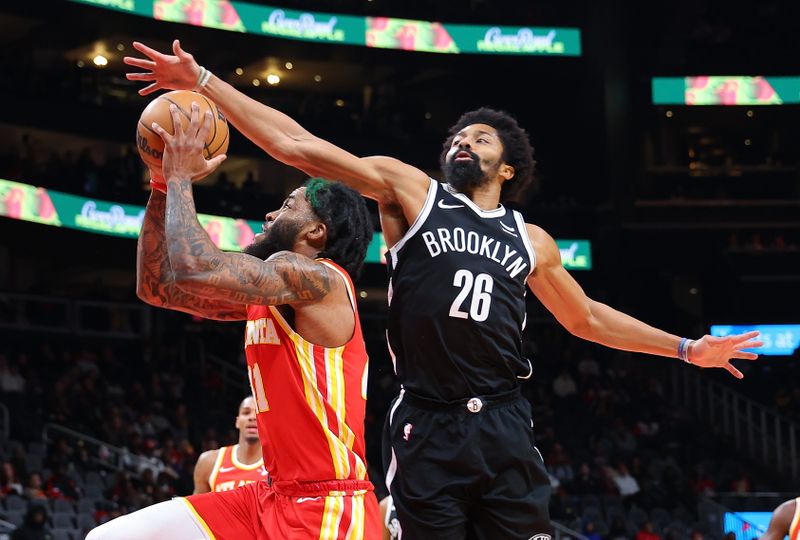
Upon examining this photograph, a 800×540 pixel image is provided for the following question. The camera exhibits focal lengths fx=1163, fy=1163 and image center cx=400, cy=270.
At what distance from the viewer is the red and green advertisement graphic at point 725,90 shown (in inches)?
1147

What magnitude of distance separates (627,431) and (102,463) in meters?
11.3

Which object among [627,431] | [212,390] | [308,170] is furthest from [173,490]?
[308,170]

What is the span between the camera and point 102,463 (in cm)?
1716

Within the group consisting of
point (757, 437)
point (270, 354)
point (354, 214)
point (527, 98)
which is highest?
point (527, 98)

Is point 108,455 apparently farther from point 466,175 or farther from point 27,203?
point 466,175

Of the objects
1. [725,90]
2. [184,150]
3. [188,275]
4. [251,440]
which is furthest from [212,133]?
[725,90]

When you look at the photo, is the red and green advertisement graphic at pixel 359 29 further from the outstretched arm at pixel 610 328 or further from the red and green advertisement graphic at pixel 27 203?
the outstretched arm at pixel 610 328

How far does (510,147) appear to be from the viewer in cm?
525

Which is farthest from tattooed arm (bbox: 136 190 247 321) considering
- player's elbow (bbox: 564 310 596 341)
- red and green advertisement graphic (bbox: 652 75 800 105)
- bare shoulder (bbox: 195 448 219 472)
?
red and green advertisement graphic (bbox: 652 75 800 105)

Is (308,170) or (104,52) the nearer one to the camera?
(308,170)

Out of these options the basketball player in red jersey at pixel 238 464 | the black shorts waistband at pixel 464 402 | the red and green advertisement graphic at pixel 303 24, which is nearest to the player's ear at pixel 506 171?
the black shorts waistband at pixel 464 402

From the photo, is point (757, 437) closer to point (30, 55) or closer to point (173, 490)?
point (173, 490)

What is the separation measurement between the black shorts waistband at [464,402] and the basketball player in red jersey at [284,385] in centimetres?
24

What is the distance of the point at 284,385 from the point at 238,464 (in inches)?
129
